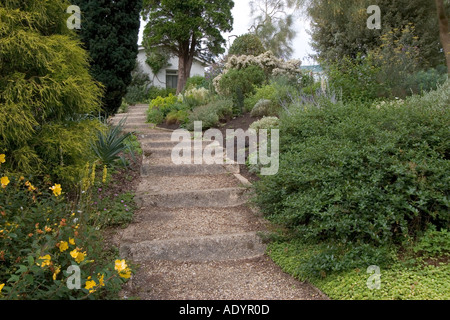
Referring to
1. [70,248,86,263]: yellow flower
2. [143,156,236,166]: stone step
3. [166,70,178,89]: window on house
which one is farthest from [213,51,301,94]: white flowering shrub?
[166,70,178,89]: window on house

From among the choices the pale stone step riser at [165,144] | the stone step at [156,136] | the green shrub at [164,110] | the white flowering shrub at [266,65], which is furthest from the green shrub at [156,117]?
the pale stone step riser at [165,144]

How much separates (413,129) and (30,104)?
3970 millimetres

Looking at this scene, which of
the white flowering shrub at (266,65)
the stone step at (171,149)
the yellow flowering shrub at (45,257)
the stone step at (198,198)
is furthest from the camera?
the white flowering shrub at (266,65)

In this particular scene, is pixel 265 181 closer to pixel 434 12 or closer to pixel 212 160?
pixel 212 160

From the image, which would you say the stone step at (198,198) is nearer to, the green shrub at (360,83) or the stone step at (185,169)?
the stone step at (185,169)

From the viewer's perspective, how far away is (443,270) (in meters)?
2.91

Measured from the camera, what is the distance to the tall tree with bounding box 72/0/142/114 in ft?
23.5

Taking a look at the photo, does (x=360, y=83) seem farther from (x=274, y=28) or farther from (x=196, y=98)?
(x=274, y=28)

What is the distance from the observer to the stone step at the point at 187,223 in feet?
13.7

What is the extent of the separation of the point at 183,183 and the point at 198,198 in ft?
2.26

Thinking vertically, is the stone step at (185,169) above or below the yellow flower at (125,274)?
above

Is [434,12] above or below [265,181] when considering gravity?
above

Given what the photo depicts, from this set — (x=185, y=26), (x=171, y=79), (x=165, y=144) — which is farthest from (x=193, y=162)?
(x=171, y=79)
